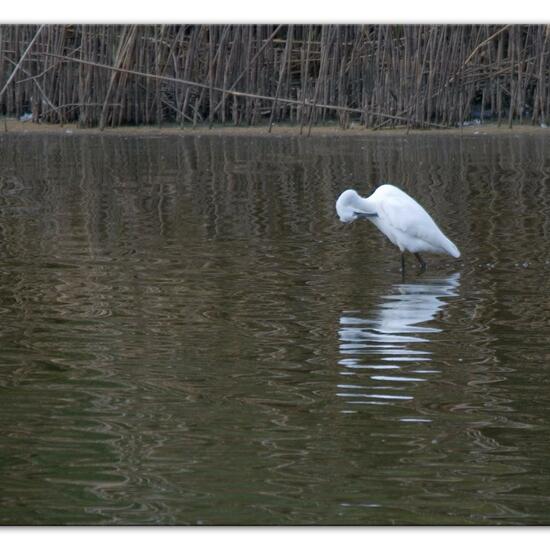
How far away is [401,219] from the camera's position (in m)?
8.46

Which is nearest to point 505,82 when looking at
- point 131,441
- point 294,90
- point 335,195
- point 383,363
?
point 294,90

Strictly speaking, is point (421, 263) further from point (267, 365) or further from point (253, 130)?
point (253, 130)

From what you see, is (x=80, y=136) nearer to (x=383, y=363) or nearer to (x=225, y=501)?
(x=383, y=363)

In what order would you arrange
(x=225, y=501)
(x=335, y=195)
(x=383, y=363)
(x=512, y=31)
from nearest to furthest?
(x=225, y=501) < (x=383, y=363) < (x=335, y=195) < (x=512, y=31)

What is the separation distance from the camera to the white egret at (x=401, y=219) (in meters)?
8.41

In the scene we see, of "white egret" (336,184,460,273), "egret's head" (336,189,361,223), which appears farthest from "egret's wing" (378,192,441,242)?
"egret's head" (336,189,361,223)

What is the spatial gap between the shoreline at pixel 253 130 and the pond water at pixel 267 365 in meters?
7.39

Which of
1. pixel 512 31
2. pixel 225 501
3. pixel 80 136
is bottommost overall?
pixel 225 501

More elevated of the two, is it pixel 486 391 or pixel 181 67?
pixel 181 67

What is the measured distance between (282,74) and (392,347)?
13618 mm

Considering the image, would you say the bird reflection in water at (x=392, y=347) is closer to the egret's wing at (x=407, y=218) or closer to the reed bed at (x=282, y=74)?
the egret's wing at (x=407, y=218)

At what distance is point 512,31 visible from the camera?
19.0m

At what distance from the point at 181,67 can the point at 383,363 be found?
15.0m

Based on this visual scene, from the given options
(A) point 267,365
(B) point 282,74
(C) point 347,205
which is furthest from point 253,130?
(A) point 267,365
